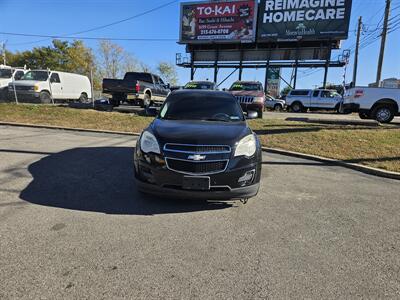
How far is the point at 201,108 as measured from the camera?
5.37 metres

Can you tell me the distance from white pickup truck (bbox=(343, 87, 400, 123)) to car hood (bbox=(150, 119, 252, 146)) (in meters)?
11.2

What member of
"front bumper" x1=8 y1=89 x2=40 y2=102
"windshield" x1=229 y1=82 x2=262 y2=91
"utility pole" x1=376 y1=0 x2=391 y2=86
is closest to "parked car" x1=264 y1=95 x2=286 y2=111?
"utility pole" x1=376 y1=0 x2=391 y2=86

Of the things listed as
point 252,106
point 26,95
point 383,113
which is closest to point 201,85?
point 252,106

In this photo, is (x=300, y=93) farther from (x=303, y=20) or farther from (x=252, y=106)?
(x=252, y=106)

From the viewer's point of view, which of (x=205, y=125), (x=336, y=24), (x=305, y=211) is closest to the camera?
(x=305, y=211)

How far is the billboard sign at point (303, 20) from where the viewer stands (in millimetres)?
34081

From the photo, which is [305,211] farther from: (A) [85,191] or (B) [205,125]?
(A) [85,191]

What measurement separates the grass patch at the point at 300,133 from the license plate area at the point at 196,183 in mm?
4804

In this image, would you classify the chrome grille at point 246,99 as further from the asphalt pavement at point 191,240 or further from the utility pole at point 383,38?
the utility pole at point 383,38

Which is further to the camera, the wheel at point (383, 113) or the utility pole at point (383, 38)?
the utility pole at point (383, 38)

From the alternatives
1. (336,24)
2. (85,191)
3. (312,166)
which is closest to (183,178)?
(85,191)

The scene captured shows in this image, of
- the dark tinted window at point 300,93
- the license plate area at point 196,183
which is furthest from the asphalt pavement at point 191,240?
the dark tinted window at point 300,93

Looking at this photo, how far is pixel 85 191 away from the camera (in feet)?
15.2

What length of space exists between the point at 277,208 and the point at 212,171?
1.21 m
